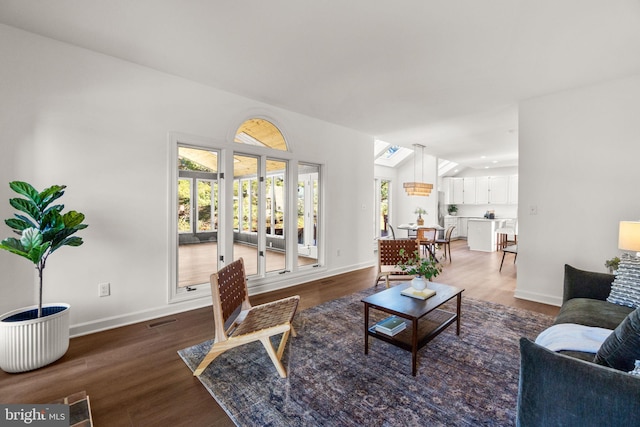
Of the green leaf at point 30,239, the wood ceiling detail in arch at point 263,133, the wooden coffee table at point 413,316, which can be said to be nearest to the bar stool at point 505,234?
the wooden coffee table at point 413,316

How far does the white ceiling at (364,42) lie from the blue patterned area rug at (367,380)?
277cm

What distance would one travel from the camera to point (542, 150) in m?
3.81

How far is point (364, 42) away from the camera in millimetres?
2592

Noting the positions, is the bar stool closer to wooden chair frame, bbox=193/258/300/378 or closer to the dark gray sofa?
wooden chair frame, bbox=193/258/300/378

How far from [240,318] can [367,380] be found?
3.83ft

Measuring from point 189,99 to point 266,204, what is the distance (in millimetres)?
1755

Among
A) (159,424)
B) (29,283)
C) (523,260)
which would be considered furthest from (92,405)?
(523,260)

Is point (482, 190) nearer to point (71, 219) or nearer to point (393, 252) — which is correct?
point (393, 252)

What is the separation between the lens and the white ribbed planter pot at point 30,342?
2090 mm

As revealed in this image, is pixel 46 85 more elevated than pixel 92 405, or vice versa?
pixel 46 85

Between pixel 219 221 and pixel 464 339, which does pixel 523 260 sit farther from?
pixel 219 221

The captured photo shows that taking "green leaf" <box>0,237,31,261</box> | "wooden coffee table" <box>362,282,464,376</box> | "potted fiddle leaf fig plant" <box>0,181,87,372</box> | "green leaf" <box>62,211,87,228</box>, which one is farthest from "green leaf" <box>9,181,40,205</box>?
"wooden coffee table" <box>362,282,464,376</box>

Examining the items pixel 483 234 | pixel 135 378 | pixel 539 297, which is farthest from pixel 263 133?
pixel 483 234

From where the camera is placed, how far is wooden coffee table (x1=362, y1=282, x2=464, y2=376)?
218 centimetres
